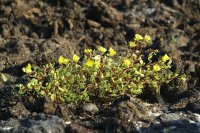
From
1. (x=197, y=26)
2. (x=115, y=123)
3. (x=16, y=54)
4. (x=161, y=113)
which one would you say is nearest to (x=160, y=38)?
(x=197, y=26)

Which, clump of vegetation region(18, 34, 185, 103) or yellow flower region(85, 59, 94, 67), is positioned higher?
yellow flower region(85, 59, 94, 67)

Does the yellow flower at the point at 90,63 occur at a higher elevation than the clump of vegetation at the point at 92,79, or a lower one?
higher

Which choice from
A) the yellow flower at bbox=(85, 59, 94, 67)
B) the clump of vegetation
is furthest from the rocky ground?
the yellow flower at bbox=(85, 59, 94, 67)

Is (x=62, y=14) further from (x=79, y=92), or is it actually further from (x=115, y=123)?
(x=115, y=123)

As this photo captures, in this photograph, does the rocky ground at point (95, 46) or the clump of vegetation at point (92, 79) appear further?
the clump of vegetation at point (92, 79)

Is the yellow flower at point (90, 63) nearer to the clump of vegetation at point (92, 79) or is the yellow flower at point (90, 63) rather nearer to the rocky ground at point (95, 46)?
the clump of vegetation at point (92, 79)

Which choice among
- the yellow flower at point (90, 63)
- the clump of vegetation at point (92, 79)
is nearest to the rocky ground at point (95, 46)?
the clump of vegetation at point (92, 79)

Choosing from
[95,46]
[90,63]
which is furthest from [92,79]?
[95,46]

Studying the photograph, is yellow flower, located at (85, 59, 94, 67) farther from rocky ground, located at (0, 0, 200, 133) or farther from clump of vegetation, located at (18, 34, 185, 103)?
rocky ground, located at (0, 0, 200, 133)
